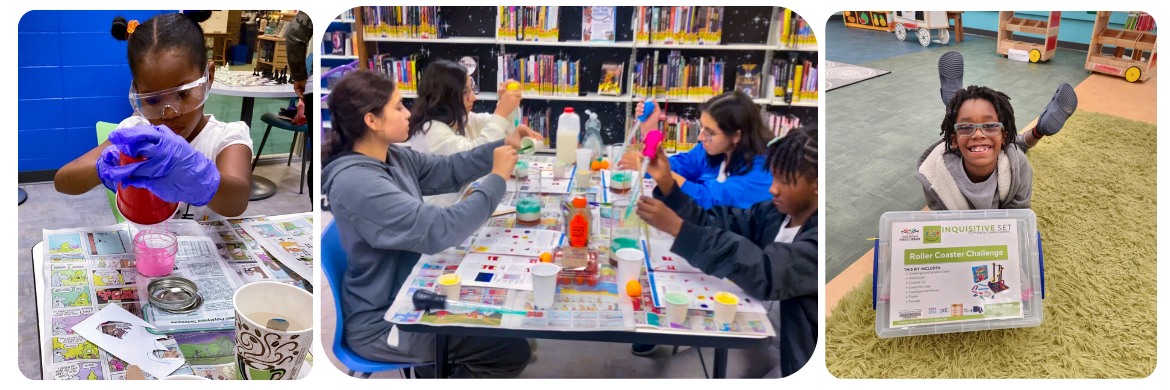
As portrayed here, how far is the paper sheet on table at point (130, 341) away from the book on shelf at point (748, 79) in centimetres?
118

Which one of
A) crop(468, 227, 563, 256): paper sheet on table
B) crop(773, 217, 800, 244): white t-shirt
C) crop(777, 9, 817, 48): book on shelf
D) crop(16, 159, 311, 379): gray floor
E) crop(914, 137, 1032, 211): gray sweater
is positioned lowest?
crop(16, 159, 311, 379): gray floor

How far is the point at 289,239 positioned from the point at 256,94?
200 centimetres

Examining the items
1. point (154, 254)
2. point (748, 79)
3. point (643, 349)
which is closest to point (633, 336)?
point (643, 349)

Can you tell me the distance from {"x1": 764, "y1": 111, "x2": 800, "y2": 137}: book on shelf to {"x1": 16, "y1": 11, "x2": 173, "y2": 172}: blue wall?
3.44 metres

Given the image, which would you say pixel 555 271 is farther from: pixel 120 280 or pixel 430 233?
pixel 120 280

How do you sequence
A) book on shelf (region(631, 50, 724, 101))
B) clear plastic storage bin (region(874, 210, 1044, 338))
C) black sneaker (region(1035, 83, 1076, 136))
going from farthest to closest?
black sneaker (region(1035, 83, 1076, 136)) → clear plastic storage bin (region(874, 210, 1044, 338)) → book on shelf (region(631, 50, 724, 101))

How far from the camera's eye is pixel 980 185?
1.99m

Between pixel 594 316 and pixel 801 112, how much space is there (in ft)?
1.86

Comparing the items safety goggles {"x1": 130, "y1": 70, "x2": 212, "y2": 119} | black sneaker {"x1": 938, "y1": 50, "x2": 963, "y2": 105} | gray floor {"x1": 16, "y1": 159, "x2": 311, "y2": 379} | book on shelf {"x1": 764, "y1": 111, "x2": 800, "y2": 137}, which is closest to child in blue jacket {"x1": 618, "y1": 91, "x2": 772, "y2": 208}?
book on shelf {"x1": 764, "y1": 111, "x2": 800, "y2": 137}

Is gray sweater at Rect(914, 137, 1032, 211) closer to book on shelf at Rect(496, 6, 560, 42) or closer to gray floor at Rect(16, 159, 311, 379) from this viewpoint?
book on shelf at Rect(496, 6, 560, 42)

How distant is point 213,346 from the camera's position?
4.70 feet

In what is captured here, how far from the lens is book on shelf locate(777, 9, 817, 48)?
1442mm

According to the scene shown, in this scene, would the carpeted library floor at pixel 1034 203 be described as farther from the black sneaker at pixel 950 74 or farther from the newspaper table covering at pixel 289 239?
the newspaper table covering at pixel 289 239

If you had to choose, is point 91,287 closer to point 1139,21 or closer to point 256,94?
point 256,94
